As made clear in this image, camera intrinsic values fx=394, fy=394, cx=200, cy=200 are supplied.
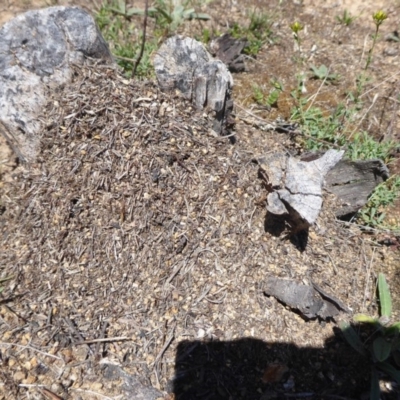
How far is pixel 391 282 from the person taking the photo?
2.71 meters

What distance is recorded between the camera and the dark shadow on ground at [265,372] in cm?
221

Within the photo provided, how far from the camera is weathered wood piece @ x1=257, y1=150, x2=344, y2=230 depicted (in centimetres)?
235

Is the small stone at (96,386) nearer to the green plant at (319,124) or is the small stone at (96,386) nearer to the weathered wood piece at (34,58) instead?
the weathered wood piece at (34,58)

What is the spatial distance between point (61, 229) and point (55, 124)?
74 cm

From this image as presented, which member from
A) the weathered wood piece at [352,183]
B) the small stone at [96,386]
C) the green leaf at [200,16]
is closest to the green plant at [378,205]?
the weathered wood piece at [352,183]

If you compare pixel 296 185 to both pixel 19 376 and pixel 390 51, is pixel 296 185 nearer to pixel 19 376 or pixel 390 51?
pixel 19 376

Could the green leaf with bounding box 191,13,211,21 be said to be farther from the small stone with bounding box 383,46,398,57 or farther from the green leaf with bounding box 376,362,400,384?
the green leaf with bounding box 376,362,400,384

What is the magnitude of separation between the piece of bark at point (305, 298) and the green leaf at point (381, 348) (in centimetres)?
26

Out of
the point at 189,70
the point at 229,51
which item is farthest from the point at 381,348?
the point at 229,51

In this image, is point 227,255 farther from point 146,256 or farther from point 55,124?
point 55,124

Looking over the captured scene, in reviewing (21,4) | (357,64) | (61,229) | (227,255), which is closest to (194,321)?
(227,255)

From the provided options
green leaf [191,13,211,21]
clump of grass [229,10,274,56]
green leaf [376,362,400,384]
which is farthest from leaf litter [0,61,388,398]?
green leaf [191,13,211,21]

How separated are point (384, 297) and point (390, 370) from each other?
46 cm

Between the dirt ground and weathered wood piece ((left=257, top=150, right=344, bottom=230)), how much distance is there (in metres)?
0.18
